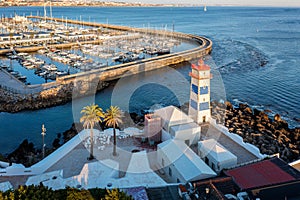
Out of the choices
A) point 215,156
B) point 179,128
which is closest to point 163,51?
point 179,128

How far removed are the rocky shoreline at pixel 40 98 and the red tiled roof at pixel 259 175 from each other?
24.0 m

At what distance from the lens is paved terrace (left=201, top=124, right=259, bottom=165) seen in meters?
18.6

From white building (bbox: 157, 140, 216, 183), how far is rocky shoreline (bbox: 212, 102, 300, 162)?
7968mm

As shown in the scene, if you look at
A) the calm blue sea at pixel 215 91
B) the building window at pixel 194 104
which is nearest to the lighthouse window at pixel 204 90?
the building window at pixel 194 104

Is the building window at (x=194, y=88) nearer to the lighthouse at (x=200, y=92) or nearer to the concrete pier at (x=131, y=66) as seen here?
the lighthouse at (x=200, y=92)

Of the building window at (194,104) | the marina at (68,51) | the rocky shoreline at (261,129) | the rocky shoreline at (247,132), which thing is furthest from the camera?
the marina at (68,51)

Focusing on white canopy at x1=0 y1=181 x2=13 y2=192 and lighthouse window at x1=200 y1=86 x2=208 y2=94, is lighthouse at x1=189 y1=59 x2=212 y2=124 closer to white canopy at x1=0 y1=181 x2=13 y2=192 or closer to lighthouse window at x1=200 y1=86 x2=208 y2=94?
lighthouse window at x1=200 y1=86 x2=208 y2=94

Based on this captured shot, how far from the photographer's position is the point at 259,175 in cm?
1504

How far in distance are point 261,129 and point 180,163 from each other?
13.2m

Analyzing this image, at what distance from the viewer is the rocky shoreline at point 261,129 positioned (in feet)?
76.0

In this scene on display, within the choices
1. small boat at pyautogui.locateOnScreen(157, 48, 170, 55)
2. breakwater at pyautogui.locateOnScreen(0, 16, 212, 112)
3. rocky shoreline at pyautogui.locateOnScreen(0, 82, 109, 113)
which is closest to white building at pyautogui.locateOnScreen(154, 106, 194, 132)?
rocky shoreline at pyautogui.locateOnScreen(0, 82, 109, 113)

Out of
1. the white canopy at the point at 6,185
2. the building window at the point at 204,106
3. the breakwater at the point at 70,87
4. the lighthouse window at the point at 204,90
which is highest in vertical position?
the lighthouse window at the point at 204,90

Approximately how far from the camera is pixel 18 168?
17.5 metres

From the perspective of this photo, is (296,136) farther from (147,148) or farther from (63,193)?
(63,193)
